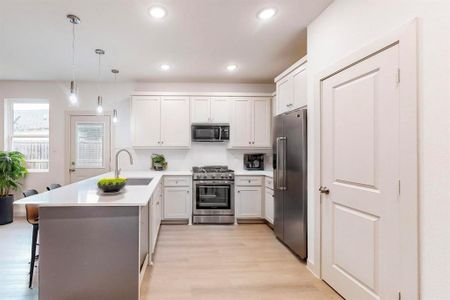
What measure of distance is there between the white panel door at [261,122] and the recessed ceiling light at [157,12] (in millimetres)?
2692

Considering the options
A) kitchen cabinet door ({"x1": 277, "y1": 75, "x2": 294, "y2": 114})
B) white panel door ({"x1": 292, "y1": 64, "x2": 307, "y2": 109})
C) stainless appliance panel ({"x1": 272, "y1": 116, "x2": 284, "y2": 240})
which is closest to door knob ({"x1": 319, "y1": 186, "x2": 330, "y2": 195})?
stainless appliance panel ({"x1": 272, "y1": 116, "x2": 284, "y2": 240})

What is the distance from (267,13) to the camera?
2.56m

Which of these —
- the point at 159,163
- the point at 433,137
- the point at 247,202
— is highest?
the point at 433,137

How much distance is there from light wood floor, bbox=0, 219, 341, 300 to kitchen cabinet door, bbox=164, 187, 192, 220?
1.53 feet

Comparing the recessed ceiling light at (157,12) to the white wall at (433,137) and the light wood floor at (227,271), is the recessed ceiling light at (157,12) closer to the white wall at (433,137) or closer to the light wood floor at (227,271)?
the white wall at (433,137)

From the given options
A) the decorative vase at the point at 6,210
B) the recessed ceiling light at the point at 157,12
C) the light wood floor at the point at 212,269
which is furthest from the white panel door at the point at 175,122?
the decorative vase at the point at 6,210

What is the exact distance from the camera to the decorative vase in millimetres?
4418

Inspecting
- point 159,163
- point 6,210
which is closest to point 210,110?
point 159,163

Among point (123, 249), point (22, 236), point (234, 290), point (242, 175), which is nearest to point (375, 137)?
point (234, 290)

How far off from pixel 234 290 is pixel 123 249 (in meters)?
1.12

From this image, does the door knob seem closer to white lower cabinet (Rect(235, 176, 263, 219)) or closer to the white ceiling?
the white ceiling

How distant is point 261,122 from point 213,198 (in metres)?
1.74

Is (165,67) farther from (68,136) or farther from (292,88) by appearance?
(68,136)

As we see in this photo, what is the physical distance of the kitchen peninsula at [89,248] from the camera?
206 centimetres
